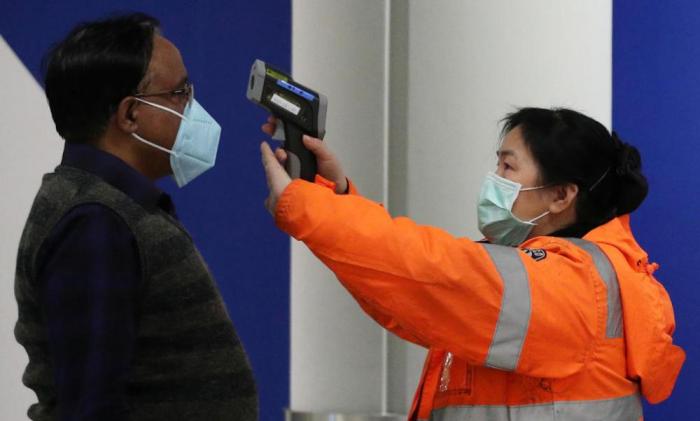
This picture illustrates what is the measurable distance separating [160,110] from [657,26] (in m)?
1.46

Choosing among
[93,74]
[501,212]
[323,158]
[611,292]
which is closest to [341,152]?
[501,212]

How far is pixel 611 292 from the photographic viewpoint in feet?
5.40

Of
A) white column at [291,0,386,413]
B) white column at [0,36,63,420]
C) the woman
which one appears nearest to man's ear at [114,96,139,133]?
the woman

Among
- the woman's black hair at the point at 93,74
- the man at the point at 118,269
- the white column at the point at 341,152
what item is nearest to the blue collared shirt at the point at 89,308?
the man at the point at 118,269

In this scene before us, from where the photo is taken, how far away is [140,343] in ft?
4.44

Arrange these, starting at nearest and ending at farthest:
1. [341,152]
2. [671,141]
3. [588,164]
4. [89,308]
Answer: [89,308] < [588,164] < [671,141] < [341,152]

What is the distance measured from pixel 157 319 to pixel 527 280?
55cm

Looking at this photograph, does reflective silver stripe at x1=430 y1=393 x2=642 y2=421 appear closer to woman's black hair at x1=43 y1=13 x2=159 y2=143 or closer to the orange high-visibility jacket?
the orange high-visibility jacket

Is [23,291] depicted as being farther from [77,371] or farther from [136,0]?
[136,0]

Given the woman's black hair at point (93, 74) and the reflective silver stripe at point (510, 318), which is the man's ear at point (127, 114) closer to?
the woman's black hair at point (93, 74)

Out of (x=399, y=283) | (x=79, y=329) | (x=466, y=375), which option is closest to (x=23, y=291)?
(x=79, y=329)

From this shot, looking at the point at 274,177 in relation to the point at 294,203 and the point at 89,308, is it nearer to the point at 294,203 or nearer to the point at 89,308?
the point at 294,203

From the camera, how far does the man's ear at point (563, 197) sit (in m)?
1.83

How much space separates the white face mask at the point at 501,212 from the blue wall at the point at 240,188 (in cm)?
108
